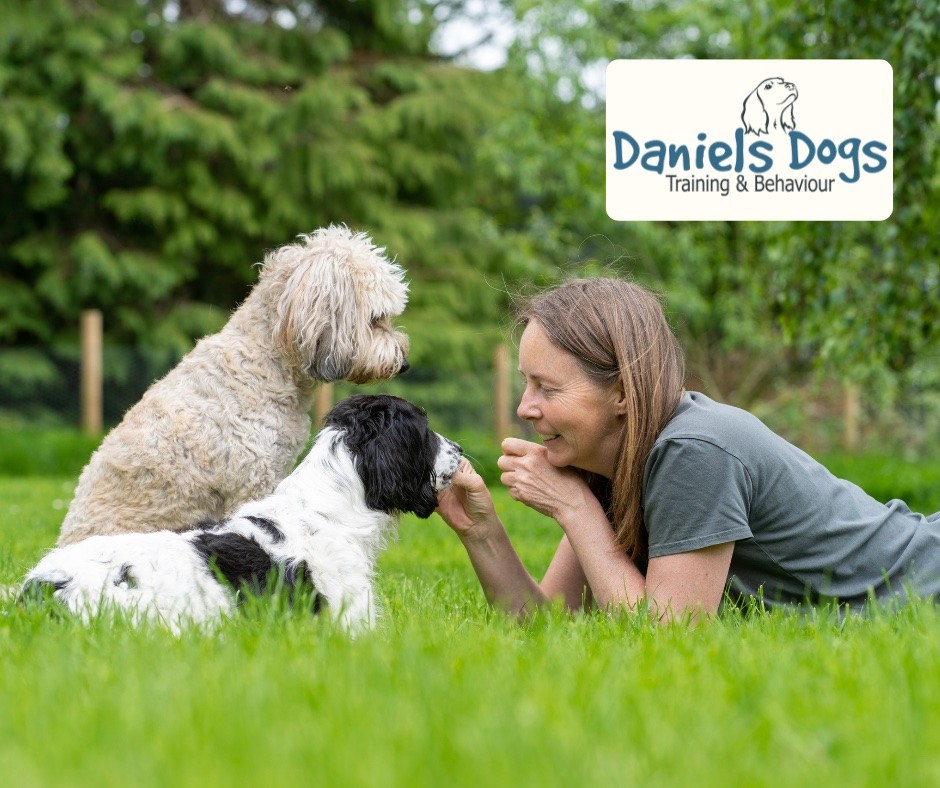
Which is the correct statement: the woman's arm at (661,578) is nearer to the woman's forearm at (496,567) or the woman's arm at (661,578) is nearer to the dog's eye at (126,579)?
the woman's forearm at (496,567)

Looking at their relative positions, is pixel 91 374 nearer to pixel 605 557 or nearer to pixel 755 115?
pixel 755 115

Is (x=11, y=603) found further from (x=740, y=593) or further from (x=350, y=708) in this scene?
(x=740, y=593)

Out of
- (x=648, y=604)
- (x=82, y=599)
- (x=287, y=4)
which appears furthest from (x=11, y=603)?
(x=287, y=4)

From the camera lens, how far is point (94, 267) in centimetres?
1684

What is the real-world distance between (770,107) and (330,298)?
5.35 metres

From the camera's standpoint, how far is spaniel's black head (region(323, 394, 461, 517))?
3734mm

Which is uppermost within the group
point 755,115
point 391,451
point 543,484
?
point 755,115

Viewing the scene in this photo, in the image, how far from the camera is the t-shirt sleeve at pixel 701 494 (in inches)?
140

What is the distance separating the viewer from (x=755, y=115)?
30.1 ft

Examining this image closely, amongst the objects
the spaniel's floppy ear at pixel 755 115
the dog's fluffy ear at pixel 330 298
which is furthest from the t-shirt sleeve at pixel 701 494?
the spaniel's floppy ear at pixel 755 115

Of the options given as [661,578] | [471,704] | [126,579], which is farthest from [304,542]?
[471,704]

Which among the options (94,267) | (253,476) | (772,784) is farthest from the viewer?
(94,267)

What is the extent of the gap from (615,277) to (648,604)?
131 cm

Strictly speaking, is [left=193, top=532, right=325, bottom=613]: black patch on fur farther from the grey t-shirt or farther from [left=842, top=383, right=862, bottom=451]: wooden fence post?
[left=842, top=383, right=862, bottom=451]: wooden fence post
